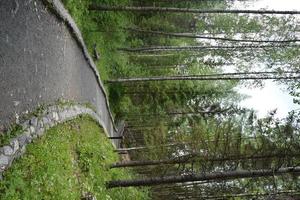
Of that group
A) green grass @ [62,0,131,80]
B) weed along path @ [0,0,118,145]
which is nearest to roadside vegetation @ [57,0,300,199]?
green grass @ [62,0,131,80]

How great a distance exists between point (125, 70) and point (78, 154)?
12.0m

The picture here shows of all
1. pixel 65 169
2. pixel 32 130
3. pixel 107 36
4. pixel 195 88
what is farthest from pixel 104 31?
pixel 32 130

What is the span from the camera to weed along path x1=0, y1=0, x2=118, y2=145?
24.3 feet

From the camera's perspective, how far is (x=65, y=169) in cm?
927

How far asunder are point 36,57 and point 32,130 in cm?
174

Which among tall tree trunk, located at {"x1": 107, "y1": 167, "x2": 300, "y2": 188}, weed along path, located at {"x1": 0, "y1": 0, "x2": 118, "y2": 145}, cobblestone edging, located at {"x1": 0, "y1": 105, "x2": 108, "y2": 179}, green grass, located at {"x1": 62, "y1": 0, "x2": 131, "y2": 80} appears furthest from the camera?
green grass, located at {"x1": 62, "y1": 0, "x2": 131, "y2": 80}

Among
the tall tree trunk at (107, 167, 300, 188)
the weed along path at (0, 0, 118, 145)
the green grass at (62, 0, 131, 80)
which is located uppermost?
the green grass at (62, 0, 131, 80)

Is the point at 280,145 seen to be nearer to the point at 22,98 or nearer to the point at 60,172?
the point at 60,172

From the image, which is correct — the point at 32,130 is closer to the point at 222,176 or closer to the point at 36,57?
the point at 36,57

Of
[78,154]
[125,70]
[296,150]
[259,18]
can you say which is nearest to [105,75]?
[125,70]

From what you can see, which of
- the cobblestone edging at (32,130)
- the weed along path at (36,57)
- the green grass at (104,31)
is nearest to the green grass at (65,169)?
the cobblestone edging at (32,130)

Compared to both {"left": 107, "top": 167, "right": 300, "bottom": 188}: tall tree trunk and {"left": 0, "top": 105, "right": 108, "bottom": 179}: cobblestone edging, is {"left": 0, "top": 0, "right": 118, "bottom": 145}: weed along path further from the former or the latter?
{"left": 107, "top": 167, "right": 300, "bottom": 188}: tall tree trunk

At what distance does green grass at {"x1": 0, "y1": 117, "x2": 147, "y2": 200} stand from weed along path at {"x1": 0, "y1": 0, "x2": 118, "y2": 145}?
691 millimetres

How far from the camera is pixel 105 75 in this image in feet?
69.1
